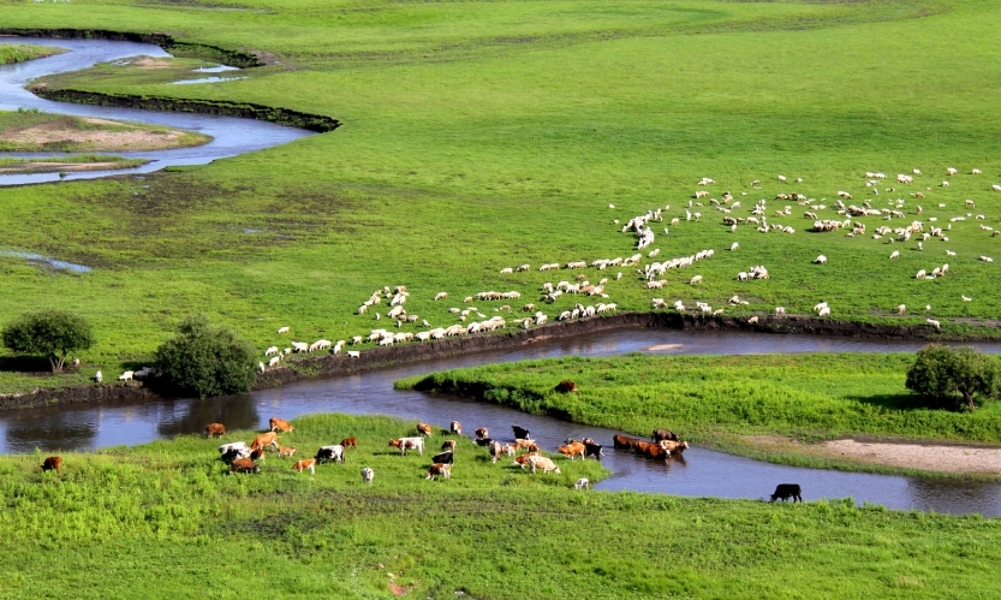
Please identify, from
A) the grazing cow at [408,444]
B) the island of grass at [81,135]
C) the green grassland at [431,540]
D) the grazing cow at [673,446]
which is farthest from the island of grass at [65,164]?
the grazing cow at [673,446]

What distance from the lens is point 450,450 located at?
112 ft

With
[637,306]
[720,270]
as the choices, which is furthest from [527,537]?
[720,270]

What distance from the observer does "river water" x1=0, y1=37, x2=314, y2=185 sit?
7459cm

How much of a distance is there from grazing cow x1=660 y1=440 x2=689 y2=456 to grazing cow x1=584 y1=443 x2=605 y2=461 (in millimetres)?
1588

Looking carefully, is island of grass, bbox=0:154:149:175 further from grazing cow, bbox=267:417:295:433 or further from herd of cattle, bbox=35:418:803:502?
grazing cow, bbox=267:417:295:433

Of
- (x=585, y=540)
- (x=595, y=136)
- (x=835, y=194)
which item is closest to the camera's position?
(x=585, y=540)

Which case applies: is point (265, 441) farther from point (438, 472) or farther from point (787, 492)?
point (787, 492)

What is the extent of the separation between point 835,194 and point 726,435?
30.3 metres

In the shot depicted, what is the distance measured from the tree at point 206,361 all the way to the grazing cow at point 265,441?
5787mm

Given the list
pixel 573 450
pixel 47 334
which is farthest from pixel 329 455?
pixel 47 334

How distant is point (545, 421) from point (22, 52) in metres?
88.7

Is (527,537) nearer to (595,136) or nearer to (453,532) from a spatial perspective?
(453,532)

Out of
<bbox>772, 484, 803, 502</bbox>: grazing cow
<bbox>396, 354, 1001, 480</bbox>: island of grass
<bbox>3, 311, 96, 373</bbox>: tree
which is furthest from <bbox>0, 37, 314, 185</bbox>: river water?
<bbox>772, 484, 803, 502</bbox>: grazing cow

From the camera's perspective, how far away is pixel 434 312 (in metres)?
47.1
